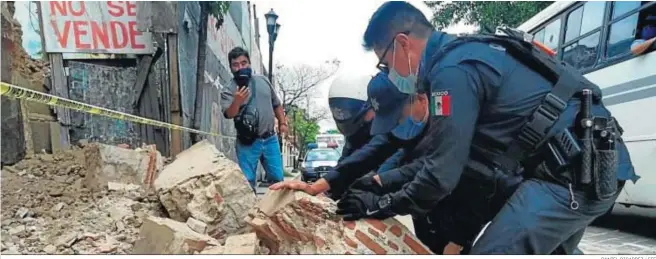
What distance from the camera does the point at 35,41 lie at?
4.28 metres

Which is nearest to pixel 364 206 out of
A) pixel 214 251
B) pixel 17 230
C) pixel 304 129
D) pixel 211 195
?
pixel 214 251

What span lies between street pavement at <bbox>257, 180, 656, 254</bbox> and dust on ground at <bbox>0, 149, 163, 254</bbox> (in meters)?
0.74

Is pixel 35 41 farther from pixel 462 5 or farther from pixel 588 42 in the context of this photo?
pixel 462 5

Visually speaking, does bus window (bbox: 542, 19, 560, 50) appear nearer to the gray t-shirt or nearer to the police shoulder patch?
the gray t-shirt

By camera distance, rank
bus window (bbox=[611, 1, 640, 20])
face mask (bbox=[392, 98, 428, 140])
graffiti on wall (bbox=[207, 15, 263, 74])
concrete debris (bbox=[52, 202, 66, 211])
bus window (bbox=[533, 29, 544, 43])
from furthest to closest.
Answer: graffiti on wall (bbox=[207, 15, 263, 74])
bus window (bbox=[533, 29, 544, 43])
bus window (bbox=[611, 1, 640, 20])
concrete debris (bbox=[52, 202, 66, 211])
face mask (bbox=[392, 98, 428, 140])

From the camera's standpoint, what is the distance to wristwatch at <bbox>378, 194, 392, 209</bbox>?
1574 mm

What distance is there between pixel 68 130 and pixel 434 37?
354 cm

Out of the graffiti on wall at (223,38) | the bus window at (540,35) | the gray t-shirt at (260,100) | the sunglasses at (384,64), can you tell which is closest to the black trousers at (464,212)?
the sunglasses at (384,64)

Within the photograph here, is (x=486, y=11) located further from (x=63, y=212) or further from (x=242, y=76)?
(x=63, y=212)

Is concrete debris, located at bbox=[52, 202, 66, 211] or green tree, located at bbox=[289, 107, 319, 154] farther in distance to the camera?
green tree, located at bbox=[289, 107, 319, 154]

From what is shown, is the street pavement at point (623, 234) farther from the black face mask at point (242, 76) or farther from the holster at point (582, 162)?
the black face mask at point (242, 76)

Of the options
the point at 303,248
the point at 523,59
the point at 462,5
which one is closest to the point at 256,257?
the point at 303,248

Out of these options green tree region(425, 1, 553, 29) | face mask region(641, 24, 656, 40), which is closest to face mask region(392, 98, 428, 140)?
face mask region(641, 24, 656, 40)

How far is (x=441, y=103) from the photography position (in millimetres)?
1327
